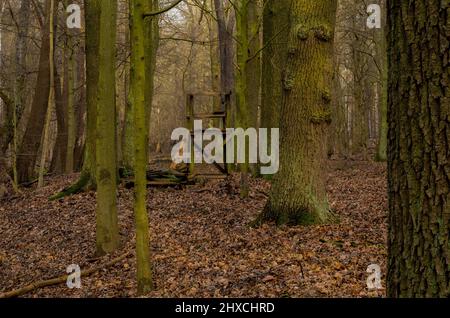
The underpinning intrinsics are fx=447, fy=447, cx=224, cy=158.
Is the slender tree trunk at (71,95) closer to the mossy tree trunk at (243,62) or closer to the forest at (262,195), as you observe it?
the forest at (262,195)

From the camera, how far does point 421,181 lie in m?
2.34

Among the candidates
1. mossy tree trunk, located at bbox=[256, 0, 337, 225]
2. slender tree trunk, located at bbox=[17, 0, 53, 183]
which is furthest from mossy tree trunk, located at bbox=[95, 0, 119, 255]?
slender tree trunk, located at bbox=[17, 0, 53, 183]

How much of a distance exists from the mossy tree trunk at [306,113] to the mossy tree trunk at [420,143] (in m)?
4.76

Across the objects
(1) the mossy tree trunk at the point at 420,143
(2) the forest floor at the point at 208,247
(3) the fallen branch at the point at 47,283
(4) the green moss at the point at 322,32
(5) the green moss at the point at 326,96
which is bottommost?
(3) the fallen branch at the point at 47,283

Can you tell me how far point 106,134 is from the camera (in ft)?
23.8

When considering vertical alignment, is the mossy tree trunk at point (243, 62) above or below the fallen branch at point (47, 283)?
above

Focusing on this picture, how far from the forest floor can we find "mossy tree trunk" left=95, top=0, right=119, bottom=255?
0.44m

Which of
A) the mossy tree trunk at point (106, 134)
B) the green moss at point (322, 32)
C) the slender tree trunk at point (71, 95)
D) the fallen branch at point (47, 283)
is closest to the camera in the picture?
the fallen branch at point (47, 283)

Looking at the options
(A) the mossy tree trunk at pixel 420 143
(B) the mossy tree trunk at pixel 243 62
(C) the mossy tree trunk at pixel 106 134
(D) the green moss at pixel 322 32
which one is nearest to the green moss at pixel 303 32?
(D) the green moss at pixel 322 32

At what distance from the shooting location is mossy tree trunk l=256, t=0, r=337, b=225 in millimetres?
7180

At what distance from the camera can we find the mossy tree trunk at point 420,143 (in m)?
2.26

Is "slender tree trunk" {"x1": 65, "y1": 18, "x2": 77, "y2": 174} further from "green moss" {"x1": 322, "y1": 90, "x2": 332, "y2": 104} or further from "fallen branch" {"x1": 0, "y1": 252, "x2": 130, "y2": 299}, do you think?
"green moss" {"x1": 322, "y1": 90, "x2": 332, "y2": 104}

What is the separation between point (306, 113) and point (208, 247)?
2.68m
